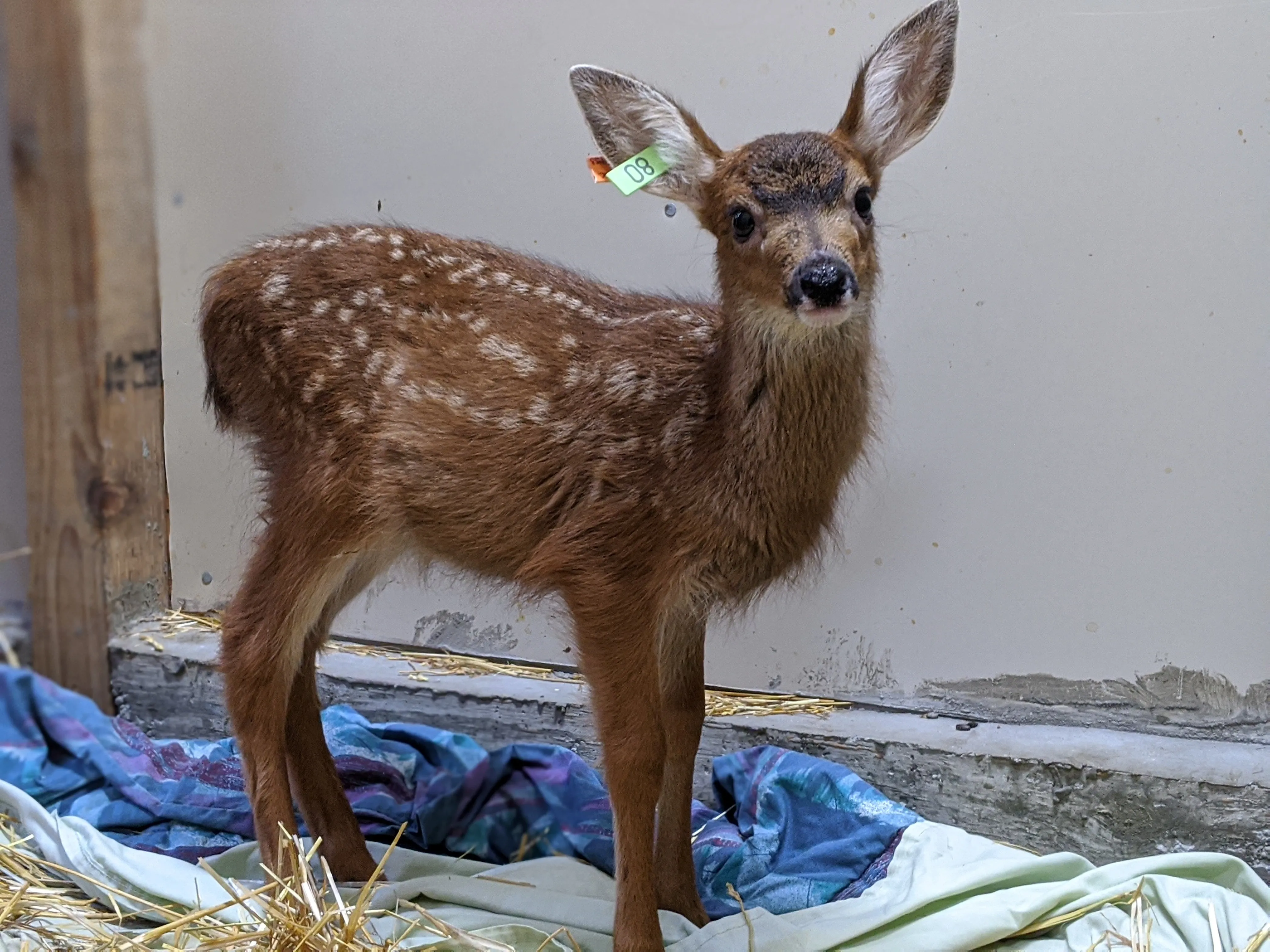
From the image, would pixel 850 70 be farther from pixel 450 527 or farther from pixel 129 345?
pixel 129 345

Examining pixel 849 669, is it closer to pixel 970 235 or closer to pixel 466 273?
pixel 970 235

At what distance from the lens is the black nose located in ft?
7.59

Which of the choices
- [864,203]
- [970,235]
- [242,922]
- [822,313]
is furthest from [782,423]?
[242,922]

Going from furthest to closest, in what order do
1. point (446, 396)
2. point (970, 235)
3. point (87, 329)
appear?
point (87, 329) → point (970, 235) → point (446, 396)

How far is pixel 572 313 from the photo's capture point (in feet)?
9.57

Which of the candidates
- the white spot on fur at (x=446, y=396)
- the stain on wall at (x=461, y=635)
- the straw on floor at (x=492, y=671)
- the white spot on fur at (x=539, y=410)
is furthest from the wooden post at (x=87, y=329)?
the white spot on fur at (x=539, y=410)

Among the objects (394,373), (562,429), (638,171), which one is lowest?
(562,429)

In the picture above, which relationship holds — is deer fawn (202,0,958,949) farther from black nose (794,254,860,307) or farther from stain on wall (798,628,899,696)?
stain on wall (798,628,899,696)

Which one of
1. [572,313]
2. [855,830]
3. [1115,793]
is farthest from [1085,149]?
[855,830]

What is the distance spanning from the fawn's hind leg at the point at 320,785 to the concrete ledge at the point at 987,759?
0.67 meters

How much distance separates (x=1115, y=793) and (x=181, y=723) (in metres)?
2.89

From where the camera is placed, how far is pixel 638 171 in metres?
2.60

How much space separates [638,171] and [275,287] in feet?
3.13

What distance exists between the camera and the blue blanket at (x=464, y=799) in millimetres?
3105
